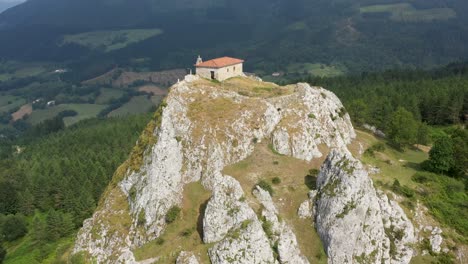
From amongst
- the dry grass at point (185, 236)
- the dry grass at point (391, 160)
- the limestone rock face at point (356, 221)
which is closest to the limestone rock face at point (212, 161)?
the dry grass at point (185, 236)

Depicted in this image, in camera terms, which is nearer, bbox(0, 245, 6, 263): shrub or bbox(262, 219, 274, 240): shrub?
bbox(262, 219, 274, 240): shrub

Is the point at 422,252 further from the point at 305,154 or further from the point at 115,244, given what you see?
the point at 115,244

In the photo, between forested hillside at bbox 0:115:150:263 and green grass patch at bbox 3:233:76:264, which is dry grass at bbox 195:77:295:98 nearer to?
forested hillside at bbox 0:115:150:263

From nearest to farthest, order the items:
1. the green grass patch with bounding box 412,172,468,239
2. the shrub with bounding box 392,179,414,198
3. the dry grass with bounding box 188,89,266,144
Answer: the green grass patch with bounding box 412,172,468,239 → the shrub with bounding box 392,179,414,198 → the dry grass with bounding box 188,89,266,144

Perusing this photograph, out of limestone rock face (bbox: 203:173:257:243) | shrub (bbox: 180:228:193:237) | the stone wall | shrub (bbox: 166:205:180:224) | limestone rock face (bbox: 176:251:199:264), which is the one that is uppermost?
the stone wall

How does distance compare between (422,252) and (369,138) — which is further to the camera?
(369,138)

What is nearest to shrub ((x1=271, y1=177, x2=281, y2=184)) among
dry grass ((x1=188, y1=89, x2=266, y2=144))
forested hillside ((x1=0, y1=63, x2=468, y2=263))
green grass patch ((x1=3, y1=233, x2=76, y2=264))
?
dry grass ((x1=188, y1=89, x2=266, y2=144))

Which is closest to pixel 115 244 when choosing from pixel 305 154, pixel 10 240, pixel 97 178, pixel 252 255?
pixel 252 255
